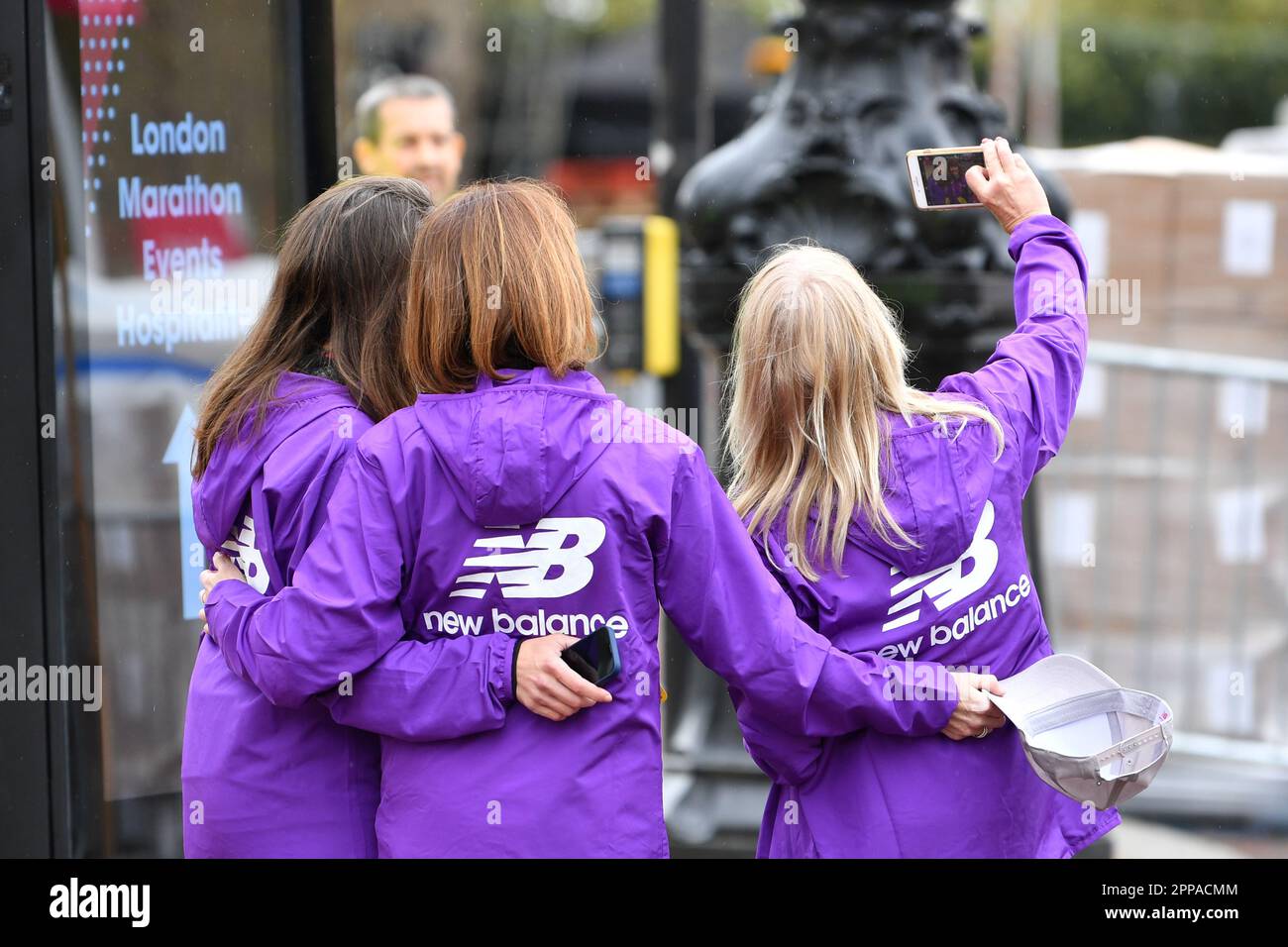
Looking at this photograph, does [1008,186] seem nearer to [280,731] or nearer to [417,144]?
[280,731]

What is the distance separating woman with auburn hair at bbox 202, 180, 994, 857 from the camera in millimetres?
2328

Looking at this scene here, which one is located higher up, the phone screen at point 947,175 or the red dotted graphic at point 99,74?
the red dotted graphic at point 99,74

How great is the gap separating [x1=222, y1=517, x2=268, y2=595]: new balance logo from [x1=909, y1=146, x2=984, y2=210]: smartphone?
1300 millimetres

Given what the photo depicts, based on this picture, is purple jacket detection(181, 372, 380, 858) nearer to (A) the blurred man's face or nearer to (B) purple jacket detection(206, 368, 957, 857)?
(B) purple jacket detection(206, 368, 957, 857)

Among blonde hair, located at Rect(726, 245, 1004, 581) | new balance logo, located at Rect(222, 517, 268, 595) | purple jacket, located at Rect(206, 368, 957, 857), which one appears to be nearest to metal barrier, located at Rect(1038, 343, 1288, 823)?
blonde hair, located at Rect(726, 245, 1004, 581)

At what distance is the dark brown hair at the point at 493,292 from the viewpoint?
2.38m

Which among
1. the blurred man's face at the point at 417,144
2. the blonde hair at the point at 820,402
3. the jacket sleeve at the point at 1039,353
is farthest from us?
the blurred man's face at the point at 417,144

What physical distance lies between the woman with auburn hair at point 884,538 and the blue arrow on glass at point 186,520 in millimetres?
1322

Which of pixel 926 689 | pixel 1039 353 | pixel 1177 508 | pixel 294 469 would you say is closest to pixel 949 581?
pixel 926 689

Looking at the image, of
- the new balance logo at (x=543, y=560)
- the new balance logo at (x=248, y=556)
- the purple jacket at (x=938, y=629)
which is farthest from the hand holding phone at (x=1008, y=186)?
the new balance logo at (x=248, y=556)

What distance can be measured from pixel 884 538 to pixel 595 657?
1.70 feet

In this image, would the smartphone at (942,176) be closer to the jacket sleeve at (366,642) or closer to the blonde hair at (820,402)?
the blonde hair at (820,402)

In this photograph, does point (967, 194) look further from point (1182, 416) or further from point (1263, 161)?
point (1263, 161)
